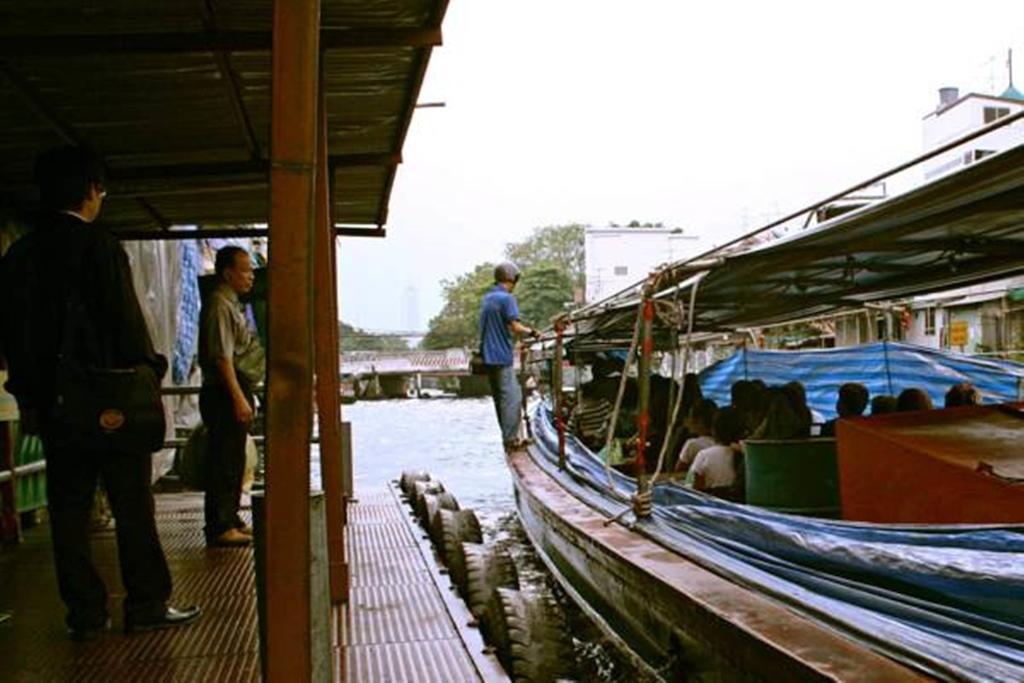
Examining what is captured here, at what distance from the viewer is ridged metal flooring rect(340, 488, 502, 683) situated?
3246 mm

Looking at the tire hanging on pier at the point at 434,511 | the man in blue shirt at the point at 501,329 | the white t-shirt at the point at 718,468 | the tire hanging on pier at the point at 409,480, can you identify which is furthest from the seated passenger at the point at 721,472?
the tire hanging on pier at the point at 409,480

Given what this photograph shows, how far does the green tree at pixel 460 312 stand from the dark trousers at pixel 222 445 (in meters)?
53.0

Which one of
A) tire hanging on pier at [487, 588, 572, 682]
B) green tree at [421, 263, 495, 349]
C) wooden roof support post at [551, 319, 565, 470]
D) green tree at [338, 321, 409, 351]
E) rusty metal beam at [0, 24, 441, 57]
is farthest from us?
green tree at [338, 321, 409, 351]

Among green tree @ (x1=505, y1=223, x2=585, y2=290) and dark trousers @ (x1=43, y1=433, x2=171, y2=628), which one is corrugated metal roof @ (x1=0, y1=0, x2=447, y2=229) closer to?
dark trousers @ (x1=43, y1=433, x2=171, y2=628)

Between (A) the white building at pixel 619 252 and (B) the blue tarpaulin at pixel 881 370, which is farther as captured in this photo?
(A) the white building at pixel 619 252

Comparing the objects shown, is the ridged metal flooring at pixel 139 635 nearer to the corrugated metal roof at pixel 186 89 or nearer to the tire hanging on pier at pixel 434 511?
the tire hanging on pier at pixel 434 511

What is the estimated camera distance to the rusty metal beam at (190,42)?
11.1 feet

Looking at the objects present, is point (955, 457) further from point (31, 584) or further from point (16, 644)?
point (31, 584)

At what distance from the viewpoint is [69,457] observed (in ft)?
10.4

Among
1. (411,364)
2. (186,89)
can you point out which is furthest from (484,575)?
(411,364)

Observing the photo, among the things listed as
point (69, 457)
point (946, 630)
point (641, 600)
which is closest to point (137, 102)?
point (69, 457)

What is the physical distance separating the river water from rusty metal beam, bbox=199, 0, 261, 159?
3220 millimetres

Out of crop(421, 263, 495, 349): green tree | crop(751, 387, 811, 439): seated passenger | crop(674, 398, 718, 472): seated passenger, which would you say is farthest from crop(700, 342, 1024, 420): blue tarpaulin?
crop(421, 263, 495, 349): green tree

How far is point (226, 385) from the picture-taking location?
181 inches
